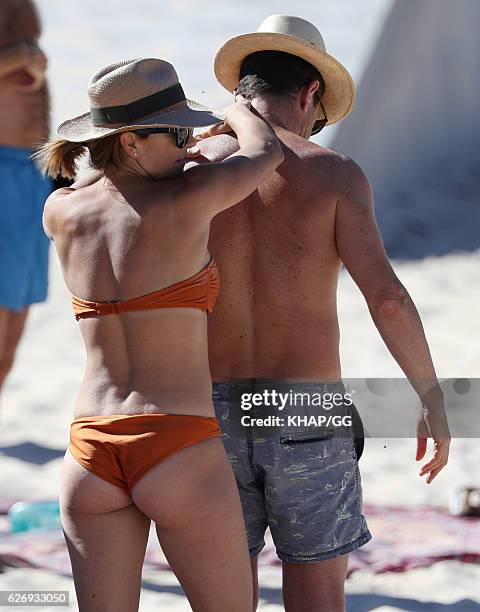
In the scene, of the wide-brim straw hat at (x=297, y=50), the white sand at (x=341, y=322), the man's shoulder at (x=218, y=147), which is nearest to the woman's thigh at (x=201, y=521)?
the man's shoulder at (x=218, y=147)

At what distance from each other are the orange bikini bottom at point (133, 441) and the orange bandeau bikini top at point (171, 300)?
0.19 meters

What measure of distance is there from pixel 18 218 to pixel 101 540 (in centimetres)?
184

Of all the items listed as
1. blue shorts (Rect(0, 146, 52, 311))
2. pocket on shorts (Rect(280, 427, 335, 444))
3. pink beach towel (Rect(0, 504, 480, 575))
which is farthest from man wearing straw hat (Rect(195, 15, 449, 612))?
blue shorts (Rect(0, 146, 52, 311))

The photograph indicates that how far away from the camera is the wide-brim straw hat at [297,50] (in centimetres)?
239

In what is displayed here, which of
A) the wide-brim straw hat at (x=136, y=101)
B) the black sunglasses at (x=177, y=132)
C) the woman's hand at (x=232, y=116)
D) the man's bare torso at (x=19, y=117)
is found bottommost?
the black sunglasses at (x=177, y=132)

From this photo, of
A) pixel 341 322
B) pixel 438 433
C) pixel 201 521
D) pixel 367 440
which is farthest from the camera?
pixel 341 322

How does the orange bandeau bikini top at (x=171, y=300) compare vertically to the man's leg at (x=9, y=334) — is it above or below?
below

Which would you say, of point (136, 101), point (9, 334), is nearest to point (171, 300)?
point (136, 101)

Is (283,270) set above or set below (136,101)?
below

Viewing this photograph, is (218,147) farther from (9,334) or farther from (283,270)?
(9,334)

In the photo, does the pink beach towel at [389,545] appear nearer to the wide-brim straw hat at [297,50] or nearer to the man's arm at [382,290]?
the man's arm at [382,290]

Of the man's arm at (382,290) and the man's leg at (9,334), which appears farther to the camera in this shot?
the man's leg at (9,334)

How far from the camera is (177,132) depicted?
2.06 m

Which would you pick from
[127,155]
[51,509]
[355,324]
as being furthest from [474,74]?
[127,155]
